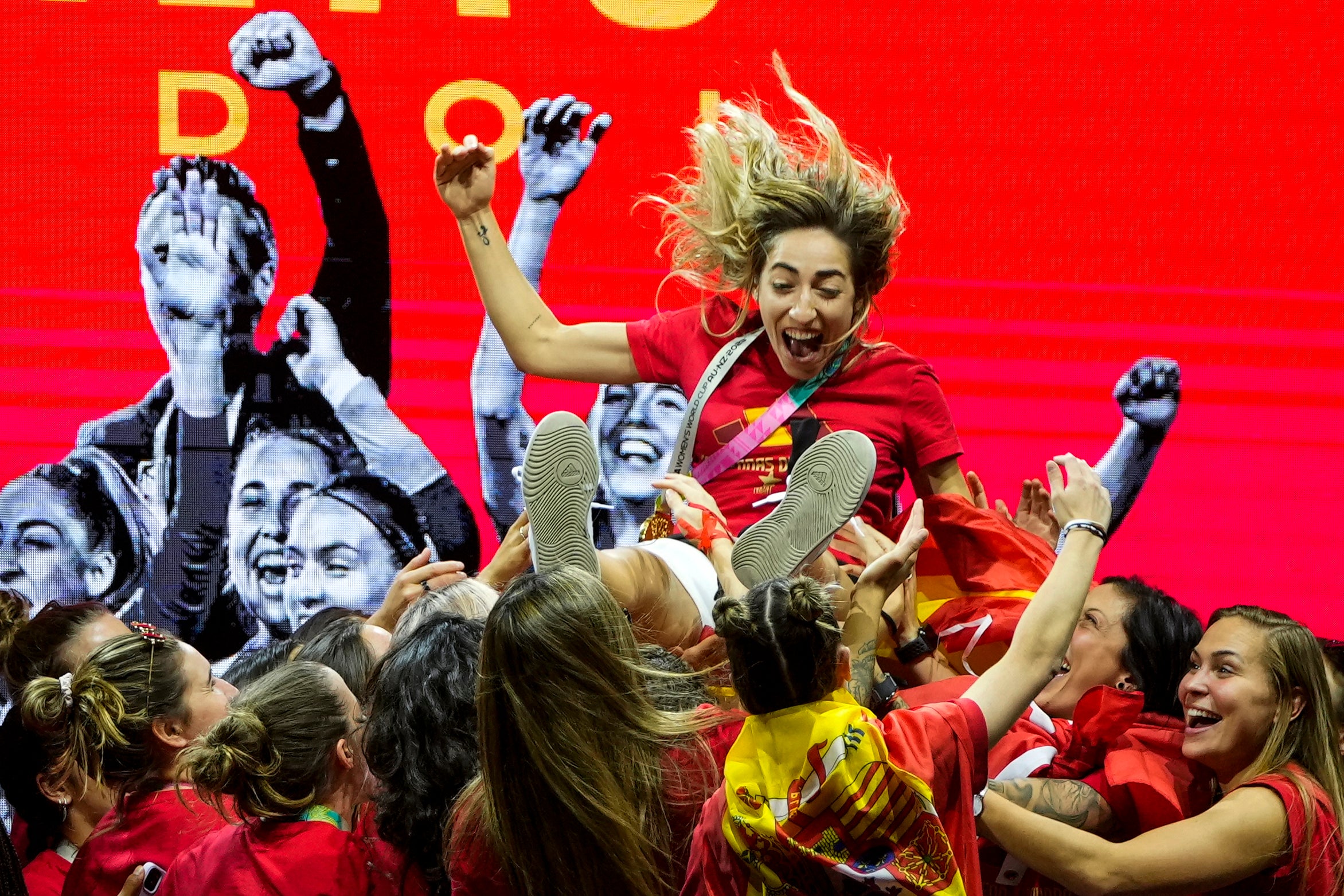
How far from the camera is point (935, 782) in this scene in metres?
1.91

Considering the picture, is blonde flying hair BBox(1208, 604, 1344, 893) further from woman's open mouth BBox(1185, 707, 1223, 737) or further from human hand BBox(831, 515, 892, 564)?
human hand BBox(831, 515, 892, 564)

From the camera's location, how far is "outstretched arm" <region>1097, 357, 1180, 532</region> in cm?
458

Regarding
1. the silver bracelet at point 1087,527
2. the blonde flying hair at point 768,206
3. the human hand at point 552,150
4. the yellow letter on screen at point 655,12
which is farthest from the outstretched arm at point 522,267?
the silver bracelet at point 1087,527

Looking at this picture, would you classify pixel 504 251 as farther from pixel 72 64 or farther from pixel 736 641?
pixel 72 64

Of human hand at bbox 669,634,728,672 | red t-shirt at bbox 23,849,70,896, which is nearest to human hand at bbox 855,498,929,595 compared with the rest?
human hand at bbox 669,634,728,672

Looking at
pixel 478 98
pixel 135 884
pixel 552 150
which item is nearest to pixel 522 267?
pixel 552 150

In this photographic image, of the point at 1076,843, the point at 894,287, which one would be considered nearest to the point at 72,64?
the point at 894,287

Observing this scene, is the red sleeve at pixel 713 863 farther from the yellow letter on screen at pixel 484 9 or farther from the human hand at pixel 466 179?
the yellow letter on screen at pixel 484 9

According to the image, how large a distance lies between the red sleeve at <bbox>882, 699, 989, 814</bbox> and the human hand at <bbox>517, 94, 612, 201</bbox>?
2.78 meters

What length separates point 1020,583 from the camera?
3078 mm

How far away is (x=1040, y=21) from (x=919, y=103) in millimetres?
479

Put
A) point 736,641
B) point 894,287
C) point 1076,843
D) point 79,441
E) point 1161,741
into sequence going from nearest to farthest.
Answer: point 736,641
point 1076,843
point 1161,741
point 79,441
point 894,287

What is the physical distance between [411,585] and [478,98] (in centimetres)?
182

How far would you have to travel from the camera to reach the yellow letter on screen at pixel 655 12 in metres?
4.50
